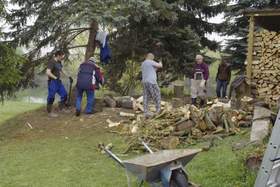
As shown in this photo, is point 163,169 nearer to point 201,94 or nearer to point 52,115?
point 52,115

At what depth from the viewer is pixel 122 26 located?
12.1m

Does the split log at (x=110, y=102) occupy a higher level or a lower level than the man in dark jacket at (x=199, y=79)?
lower

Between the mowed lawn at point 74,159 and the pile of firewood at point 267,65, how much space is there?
4297mm

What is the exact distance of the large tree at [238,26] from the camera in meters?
15.2

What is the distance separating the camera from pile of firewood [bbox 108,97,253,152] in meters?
8.78

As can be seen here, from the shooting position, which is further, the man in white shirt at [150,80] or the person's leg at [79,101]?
the person's leg at [79,101]

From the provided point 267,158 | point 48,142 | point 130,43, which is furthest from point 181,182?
point 130,43

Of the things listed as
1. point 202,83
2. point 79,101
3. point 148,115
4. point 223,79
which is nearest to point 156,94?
point 148,115

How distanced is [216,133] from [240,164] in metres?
2.87

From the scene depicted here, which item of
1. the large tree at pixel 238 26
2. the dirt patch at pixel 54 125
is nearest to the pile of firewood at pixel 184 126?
the dirt patch at pixel 54 125

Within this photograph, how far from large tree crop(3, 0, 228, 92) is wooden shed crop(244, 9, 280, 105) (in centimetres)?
224

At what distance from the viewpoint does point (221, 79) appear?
14.3 metres

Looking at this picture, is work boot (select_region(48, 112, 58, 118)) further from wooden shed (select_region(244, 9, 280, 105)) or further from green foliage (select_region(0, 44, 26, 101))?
wooden shed (select_region(244, 9, 280, 105))

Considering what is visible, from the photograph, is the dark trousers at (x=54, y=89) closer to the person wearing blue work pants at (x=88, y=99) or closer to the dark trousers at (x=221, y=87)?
the person wearing blue work pants at (x=88, y=99)
